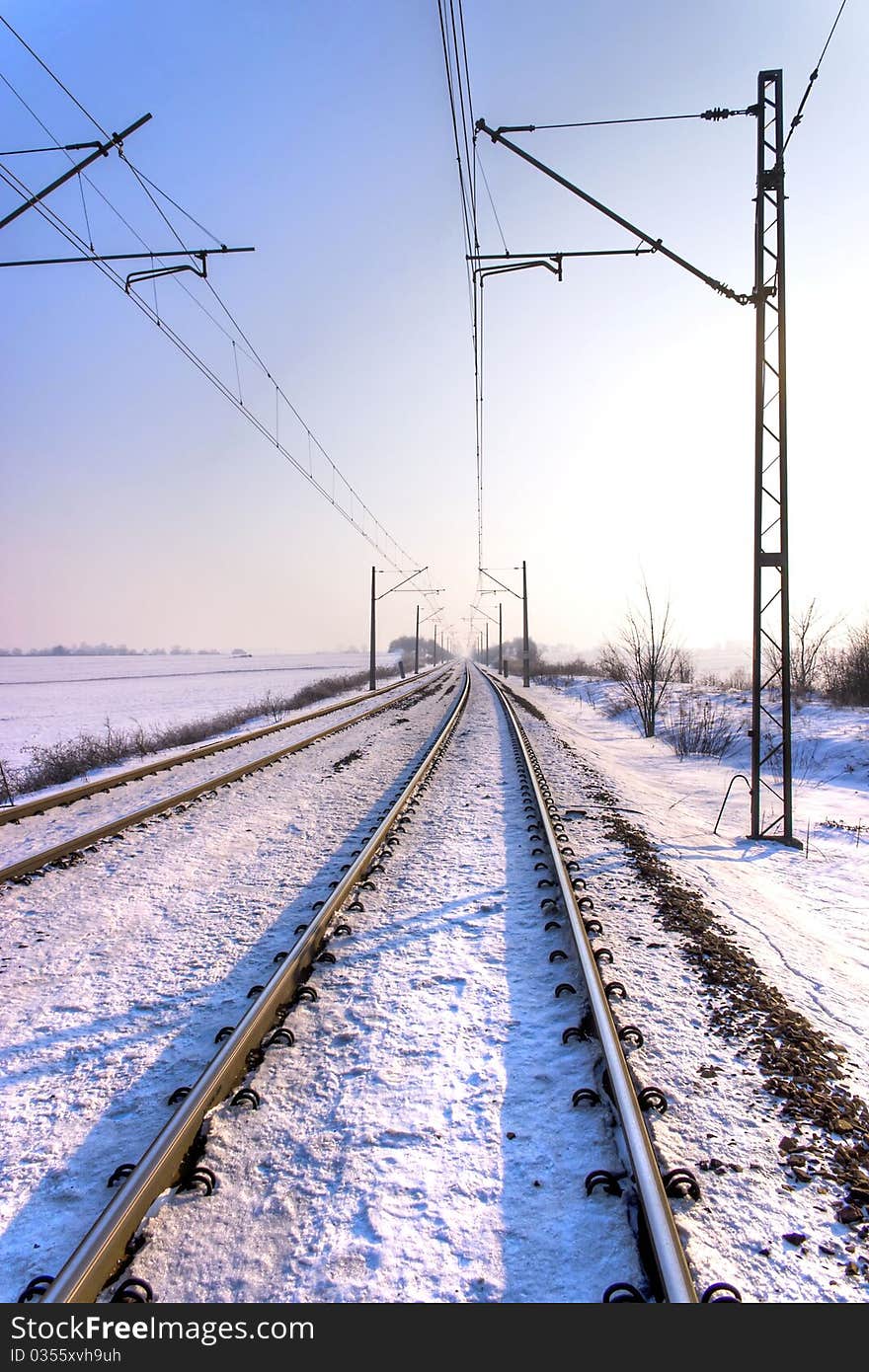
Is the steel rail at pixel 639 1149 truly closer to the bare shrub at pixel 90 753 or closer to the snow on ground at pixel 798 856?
the snow on ground at pixel 798 856

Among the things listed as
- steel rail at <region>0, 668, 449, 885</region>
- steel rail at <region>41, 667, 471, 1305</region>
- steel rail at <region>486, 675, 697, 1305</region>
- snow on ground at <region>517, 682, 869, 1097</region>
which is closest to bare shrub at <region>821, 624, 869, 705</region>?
snow on ground at <region>517, 682, 869, 1097</region>

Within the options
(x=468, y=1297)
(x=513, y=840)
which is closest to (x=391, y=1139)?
(x=468, y=1297)

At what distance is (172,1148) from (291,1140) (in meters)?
0.50

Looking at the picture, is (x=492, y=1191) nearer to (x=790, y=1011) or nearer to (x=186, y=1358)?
(x=186, y=1358)

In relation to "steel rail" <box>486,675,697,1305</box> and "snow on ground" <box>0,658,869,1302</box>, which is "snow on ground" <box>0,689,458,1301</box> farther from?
"steel rail" <box>486,675,697,1305</box>

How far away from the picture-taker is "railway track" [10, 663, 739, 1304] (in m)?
2.09

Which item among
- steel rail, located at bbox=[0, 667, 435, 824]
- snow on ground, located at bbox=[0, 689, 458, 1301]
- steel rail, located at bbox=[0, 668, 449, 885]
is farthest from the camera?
steel rail, located at bbox=[0, 667, 435, 824]

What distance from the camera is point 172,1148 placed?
8.50 ft

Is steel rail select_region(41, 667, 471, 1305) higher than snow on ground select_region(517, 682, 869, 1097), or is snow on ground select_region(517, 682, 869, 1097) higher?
steel rail select_region(41, 667, 471, 1305)

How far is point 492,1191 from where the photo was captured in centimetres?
256

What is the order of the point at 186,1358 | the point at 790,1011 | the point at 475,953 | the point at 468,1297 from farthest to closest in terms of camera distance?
the point at 475,953, the point at 790,1011, the point at 468,1297, the point at 186,1358

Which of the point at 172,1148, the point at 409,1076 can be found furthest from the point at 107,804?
the point at 172,1148

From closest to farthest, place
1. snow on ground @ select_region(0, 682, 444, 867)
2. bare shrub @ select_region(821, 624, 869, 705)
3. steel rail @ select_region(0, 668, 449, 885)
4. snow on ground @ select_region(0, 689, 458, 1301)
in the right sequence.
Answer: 1. snow on ground @ select_region(0, 689, 458, 1301)
2. steel rail @ select_region(0, 668, 449, 885)
3. snow on ground @ select_region(0, 682, 444, 867)
4. bare shrub @ select_region(821, 624, 869, 705)

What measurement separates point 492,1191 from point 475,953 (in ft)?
6.61
